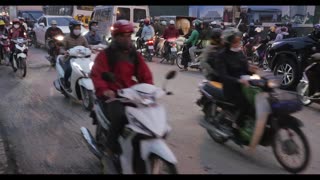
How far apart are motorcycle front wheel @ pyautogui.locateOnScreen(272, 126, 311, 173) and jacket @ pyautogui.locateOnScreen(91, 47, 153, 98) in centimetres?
155

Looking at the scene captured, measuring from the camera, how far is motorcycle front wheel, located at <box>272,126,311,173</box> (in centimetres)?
460

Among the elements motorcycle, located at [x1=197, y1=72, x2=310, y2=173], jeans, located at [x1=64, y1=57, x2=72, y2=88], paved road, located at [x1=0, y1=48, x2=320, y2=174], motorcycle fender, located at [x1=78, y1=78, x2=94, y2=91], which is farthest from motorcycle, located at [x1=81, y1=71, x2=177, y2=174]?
jeans, located at [x1=64, y1=57, x2=72, y2=88]

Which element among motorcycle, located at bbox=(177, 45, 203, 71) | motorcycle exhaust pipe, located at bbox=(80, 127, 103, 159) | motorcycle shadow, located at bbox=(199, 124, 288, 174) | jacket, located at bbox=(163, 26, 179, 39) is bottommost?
motorcycle shadow, located at bbox=(199, 124, 288, 174)

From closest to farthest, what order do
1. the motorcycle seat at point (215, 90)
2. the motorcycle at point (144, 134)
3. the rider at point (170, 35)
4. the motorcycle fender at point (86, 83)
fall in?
1. the motorcycle at point (144, 134)
2. the motorcycle seat at point (215, 90)
3. the motorcycle fender at point (86, 83)
4. the rider at point (170, 35)

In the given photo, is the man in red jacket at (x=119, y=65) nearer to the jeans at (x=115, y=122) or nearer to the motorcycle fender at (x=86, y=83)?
the jeans at (x=115, y=122)

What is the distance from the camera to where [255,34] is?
1645 centimetres

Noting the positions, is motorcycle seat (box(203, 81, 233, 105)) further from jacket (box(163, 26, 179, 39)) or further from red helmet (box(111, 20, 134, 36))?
jacket (box(163, 26, 179, 39))

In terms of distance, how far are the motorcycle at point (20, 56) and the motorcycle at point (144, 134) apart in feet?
27.0

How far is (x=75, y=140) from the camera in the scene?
5910mm

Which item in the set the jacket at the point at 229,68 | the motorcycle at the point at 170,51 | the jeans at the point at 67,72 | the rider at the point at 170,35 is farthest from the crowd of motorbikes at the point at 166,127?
the rider at the point at 170,35

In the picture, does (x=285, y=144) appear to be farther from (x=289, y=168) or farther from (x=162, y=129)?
(x=162, y=129)

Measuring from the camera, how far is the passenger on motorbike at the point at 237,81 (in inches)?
186
